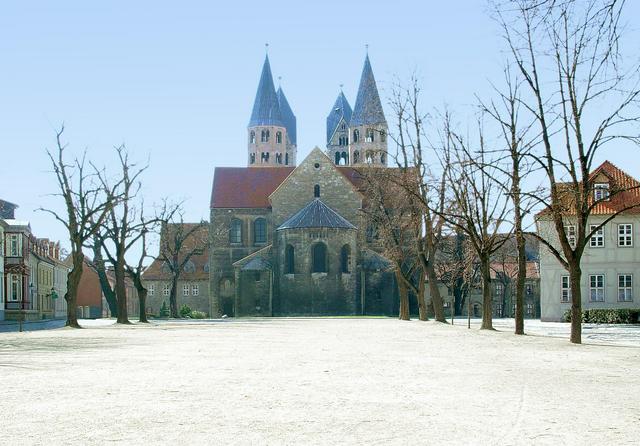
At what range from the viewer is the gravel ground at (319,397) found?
32.9ft

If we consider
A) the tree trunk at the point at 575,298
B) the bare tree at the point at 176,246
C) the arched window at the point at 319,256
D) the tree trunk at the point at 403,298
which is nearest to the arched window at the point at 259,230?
the bare tree at the point at 176,246

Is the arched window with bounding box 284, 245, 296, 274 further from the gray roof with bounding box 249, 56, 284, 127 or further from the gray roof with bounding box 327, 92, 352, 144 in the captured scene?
the gray roof with bounding box 327, 92, 352, 144

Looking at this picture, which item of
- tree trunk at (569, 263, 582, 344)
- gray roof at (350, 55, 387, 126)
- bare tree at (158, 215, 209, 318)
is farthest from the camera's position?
gray roof at (350, 55, 387, 126)

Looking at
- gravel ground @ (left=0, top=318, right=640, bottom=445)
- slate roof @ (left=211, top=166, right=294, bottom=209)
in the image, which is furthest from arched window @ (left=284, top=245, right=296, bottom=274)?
gravel ground @ (left=0, top=318, right=640, bottom=445)

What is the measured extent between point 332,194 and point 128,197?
3660 centimetres

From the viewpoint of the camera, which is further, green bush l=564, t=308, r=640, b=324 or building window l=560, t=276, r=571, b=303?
building window l=560, t=276, r=571, b=303

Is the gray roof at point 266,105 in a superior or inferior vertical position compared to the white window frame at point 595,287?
superior

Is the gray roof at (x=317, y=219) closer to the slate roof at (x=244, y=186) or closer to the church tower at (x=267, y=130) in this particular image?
the slate roof at (x=244, y=186)

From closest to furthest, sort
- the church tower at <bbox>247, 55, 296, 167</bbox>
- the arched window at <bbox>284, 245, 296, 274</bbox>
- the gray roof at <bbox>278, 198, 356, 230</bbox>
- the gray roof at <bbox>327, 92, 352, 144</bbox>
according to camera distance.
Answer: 1. the gray roof at <bbox>278, 198, 356, 230</bbox>
2. the arched window at <bbox>284, 245, 296, 274</bbox>
3. the church tower at <bbox>247, 55, 296, 167</bbox>
4. the gray roof at <bbox>327, 92, 352, 144</bbox>

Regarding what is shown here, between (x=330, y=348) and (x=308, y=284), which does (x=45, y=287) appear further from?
(x=330, y=348)

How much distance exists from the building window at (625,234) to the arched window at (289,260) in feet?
98.8

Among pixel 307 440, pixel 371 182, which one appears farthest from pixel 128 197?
pixel 307 440

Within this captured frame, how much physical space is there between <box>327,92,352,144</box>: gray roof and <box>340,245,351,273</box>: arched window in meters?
51.9

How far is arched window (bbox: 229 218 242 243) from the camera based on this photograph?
91438 mm
